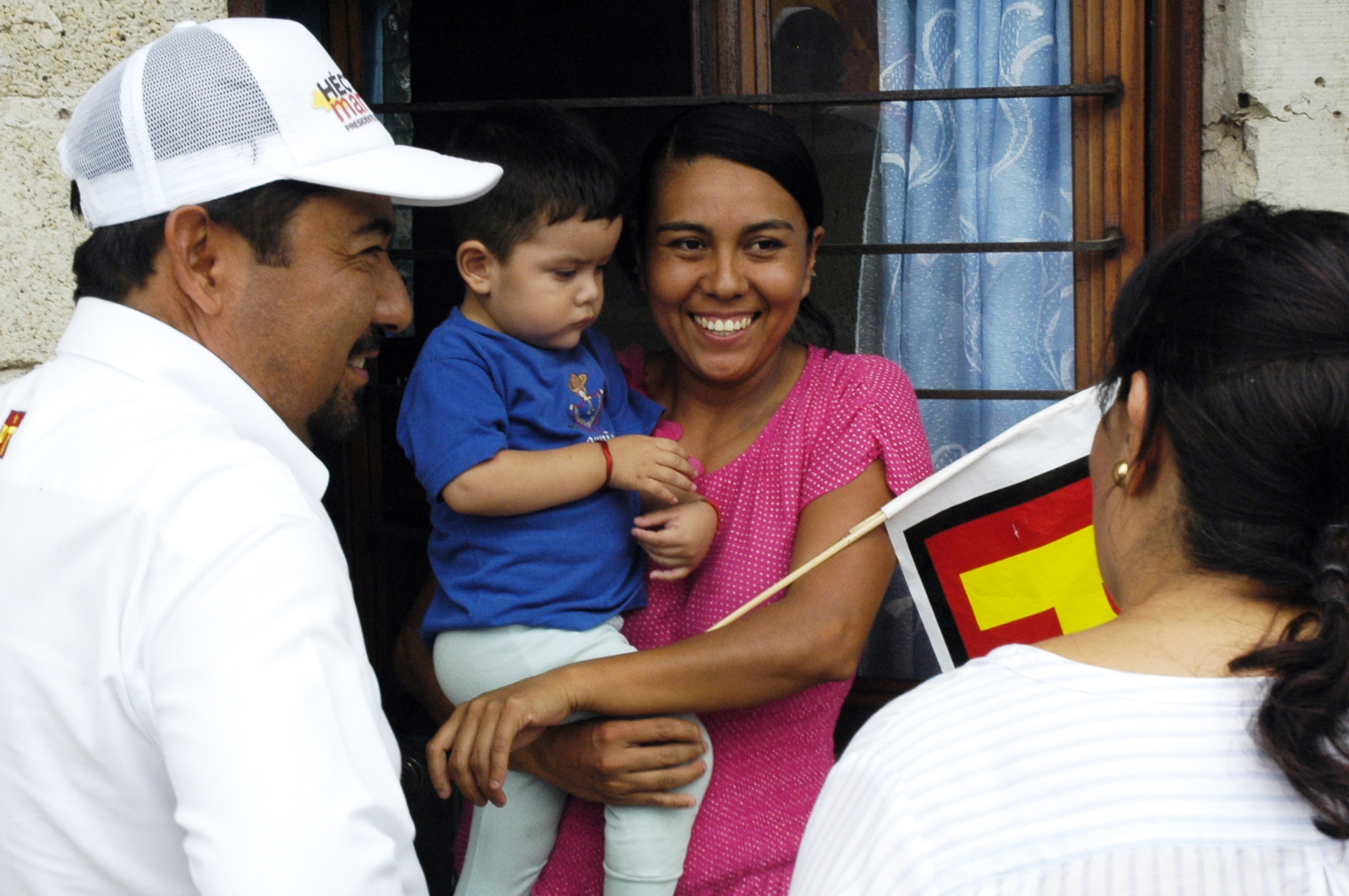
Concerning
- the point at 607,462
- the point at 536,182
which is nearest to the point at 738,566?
the point at 607,462

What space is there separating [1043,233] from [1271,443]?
1.56 meters

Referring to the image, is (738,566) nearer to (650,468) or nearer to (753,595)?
(753,595)

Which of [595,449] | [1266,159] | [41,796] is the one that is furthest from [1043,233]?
[41,796]

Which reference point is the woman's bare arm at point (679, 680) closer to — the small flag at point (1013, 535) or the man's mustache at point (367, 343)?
the small flag at point (1013, 535)

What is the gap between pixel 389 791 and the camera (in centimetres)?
112

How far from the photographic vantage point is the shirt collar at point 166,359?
1.24 meters

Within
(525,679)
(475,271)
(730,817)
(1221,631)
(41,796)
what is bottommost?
(730,817)

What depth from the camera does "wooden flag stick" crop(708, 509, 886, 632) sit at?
5.89ft

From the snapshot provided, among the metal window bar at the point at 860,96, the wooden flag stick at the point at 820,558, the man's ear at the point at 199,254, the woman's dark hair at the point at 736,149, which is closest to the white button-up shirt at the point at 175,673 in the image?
the man's ear at the point at 199,254

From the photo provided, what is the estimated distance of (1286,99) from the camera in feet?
6.79

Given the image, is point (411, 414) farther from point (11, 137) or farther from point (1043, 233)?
point (1043, 233)

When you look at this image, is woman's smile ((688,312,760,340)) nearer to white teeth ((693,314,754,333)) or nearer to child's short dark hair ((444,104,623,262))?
white teeth ((693,314,754,333))

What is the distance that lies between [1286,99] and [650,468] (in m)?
1.39

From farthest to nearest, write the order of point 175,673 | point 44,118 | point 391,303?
point 44,118, point 391,303, point 175,673
